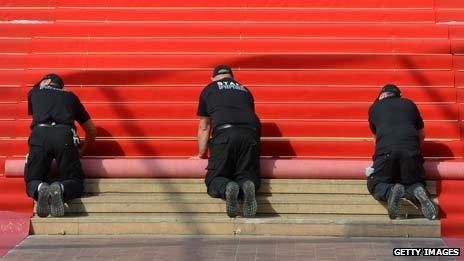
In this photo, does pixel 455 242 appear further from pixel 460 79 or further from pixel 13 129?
pixel 13 129

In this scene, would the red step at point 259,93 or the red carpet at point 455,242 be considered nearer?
the red carpet at point 455,242

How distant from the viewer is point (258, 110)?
25.4 feet

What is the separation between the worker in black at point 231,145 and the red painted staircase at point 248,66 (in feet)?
2.22

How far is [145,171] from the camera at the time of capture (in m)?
6.93

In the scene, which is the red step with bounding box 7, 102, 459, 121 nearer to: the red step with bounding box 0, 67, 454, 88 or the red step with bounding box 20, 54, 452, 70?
the red step with bounding box 0, 67, 454, 88

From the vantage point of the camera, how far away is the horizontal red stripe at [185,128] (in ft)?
24.7

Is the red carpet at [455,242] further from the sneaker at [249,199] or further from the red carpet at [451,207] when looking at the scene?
the sneaker at [249,199]
